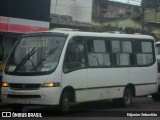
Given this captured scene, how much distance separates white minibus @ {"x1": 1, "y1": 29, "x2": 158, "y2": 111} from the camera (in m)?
14.3

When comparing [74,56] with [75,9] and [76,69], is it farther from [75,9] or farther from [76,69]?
[75,9]

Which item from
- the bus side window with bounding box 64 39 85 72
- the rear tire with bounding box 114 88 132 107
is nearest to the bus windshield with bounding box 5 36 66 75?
the bus side window with bounding box 64 39 85 72

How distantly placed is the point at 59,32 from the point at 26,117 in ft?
10.6

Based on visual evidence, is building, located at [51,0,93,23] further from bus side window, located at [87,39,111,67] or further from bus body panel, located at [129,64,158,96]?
bus side window, located at [87,39,111,67]

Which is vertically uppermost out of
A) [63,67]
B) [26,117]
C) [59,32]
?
[59,32]

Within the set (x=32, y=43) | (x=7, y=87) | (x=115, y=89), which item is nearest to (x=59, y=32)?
(x=32, y=43)

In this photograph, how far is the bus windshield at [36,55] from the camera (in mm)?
14581

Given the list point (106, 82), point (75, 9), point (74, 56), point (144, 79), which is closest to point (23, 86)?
point (74, 56)

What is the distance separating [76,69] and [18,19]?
33.2ft

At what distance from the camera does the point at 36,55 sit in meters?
14.9

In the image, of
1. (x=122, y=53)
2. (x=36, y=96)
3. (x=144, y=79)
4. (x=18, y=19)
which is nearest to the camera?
(x=36, y=96)

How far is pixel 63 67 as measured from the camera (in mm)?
14633

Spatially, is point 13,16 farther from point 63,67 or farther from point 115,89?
point 63,67

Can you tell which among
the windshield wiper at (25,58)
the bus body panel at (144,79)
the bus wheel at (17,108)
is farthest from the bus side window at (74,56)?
the bus body panel at (144,79)
